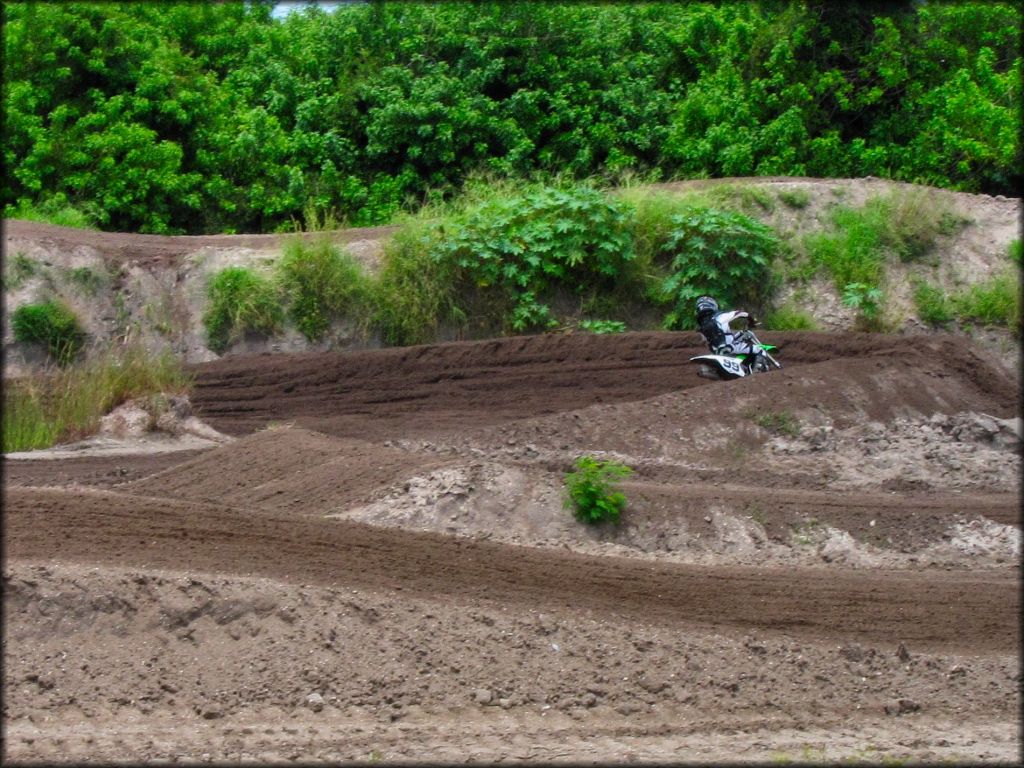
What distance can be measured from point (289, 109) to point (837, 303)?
1032 centimetres

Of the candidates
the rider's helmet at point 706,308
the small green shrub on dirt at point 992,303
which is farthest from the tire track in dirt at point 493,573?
the small green shrub on dirt at point 992,303

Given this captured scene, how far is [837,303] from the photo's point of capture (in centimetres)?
1650

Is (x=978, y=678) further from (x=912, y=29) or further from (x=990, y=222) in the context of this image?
(x=912, y=29)

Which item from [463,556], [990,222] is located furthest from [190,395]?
[990,222]

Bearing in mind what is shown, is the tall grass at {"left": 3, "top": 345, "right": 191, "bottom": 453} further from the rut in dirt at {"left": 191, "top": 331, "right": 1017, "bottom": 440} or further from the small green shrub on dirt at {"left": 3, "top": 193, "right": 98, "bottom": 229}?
the small green shrub on dirt at {"left": 3, "top": 193, "right": 98, "bottom": 229}

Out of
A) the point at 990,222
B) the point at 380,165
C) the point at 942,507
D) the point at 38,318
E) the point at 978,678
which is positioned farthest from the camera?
the point at 380,165

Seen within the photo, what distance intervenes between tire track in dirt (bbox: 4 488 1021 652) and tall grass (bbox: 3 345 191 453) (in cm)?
337

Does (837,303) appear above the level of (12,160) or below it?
below

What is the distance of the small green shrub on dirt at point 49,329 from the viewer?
14.9m

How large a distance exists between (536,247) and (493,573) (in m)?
8.42

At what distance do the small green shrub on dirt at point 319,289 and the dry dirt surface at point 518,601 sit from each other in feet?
13.8

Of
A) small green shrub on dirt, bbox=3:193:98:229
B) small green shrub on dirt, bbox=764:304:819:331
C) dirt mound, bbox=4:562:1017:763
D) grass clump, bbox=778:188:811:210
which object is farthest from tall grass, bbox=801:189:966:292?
small green shrub on dirt, bbox=3:193:98:229

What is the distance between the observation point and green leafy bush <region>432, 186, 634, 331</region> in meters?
15.9

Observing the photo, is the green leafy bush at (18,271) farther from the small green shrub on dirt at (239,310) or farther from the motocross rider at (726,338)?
the motocross rider at (726,338)
